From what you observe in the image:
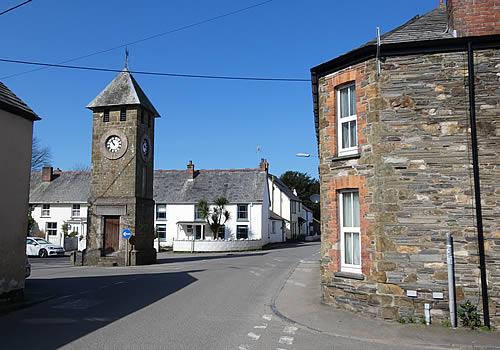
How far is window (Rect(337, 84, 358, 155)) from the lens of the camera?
480 inches

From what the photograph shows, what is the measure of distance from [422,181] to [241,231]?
126 feet

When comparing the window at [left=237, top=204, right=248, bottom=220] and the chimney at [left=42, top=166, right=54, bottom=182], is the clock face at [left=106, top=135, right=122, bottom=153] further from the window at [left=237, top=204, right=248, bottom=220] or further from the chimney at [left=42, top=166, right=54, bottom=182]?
the chimney at [left=42, top=166, right=54, bottom=182]

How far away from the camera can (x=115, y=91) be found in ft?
100

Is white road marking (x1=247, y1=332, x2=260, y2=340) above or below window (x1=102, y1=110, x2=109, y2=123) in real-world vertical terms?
below

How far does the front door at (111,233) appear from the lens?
28.5 m

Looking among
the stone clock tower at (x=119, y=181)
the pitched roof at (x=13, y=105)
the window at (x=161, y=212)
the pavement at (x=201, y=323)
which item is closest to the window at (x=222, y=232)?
the window at (x=161, y=212)

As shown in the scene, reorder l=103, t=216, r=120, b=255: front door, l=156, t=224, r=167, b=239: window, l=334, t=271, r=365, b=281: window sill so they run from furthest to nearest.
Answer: l=156, t=224, r=167, b=239: window, l=103, t=216, r=120, b=255: front door, l=334, t=271, r=365, b=281: window sill

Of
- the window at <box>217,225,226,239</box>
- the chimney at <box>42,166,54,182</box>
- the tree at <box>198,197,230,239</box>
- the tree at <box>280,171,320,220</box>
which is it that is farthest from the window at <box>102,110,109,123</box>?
the tree at <box>280,171,320,220</box>

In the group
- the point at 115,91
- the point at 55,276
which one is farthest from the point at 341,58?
the point at 115,91

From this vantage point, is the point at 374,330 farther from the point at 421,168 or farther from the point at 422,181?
the point at 421,168

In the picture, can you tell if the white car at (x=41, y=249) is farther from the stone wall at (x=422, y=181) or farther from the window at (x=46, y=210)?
the stone wall at (x=422, y=181)

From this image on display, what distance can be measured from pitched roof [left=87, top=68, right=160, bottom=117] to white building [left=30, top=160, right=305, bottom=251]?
18.3m

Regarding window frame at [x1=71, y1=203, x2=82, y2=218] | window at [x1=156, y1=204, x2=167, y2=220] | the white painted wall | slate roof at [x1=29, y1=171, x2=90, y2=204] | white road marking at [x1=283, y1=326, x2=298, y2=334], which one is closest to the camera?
white road marking at [x1=283, y1=326, x2=298, y2=334]

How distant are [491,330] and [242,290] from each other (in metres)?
8.50
